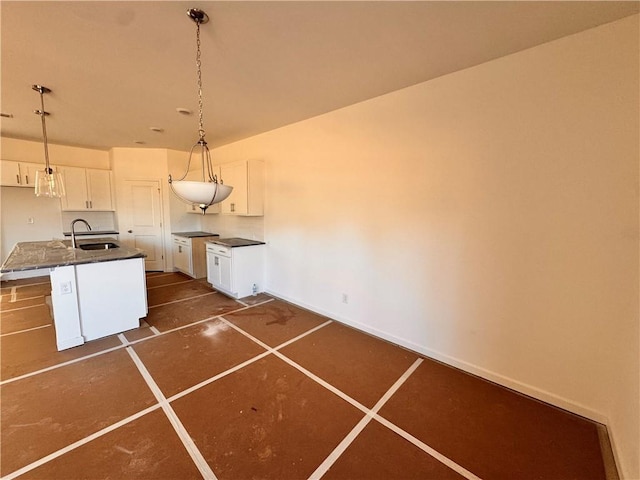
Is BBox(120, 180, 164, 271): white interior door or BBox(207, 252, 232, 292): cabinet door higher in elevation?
BBox(120, 180, 164, 271): white interior door

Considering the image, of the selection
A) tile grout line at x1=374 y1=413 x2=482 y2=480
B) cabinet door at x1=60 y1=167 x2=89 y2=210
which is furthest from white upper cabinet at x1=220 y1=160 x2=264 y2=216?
tile grout line at x1=374 y1=413 x2=482 y2=480

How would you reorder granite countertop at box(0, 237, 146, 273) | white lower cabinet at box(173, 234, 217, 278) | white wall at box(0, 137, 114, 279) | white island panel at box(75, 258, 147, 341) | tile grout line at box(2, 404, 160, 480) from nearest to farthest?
tile grout line at box(2, 404, 160, 480) → granite countertop at box(0, 237, 146, 273) → white island panel at box(75, 258, 147, 341) → white wall at box(0, 137, 114, 279) → white lower cabinet at box(173, 234, 217, 278)

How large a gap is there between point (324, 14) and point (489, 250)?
85.2 inches

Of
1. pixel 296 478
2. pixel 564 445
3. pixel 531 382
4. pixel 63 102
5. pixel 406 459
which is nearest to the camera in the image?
pixel 296 478

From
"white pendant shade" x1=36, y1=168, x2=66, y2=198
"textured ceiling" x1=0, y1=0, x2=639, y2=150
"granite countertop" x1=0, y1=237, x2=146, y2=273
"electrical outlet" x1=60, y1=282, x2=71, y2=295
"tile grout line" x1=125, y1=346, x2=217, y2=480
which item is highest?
"textured ceiling" x1=0, y1=0, x2=639, y2=150

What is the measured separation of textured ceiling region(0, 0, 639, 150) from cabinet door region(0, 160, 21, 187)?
78.8 inches

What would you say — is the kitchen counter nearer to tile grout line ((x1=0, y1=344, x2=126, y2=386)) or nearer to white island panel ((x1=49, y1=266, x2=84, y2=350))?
white island panel ((x1=49, y1=266, x2=84, y2=350))

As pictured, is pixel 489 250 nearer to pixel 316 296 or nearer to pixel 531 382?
pixel 531 382

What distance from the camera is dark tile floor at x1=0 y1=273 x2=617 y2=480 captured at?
1.52 metres

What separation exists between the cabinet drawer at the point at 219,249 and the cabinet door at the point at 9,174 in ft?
11.6

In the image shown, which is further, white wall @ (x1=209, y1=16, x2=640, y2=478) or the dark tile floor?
white wall @ (x1=209, y1=16, x2=640, y2=478)

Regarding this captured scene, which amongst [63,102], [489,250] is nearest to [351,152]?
[489,250]

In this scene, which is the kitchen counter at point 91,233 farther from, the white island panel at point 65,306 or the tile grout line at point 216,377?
the tile grout line at point 216,377

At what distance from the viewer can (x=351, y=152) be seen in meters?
3.12
